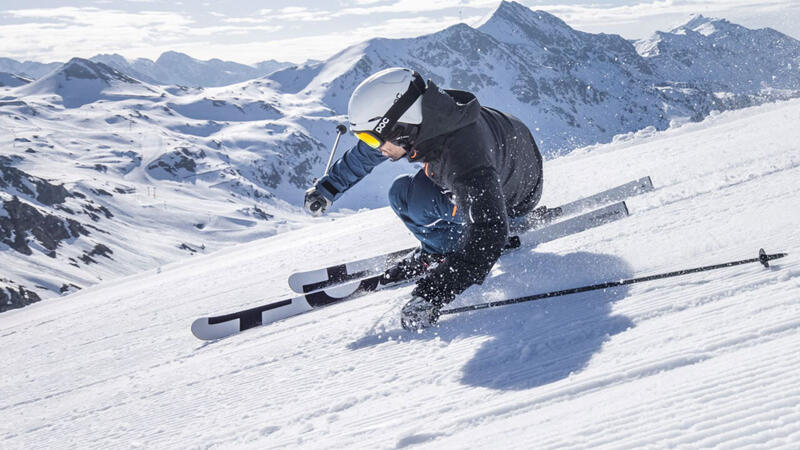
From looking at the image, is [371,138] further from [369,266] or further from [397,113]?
[369,266]

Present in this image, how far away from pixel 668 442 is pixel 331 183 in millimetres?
4210

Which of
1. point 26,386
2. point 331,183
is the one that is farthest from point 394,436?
point 26,386

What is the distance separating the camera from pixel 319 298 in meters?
5.07

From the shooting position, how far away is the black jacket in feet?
10.5

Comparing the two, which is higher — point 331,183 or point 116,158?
point 116,158

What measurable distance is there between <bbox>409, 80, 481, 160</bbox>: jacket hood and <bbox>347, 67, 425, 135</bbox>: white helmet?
0.20 feet

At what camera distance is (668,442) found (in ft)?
5.82

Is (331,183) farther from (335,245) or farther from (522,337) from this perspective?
(335,245)

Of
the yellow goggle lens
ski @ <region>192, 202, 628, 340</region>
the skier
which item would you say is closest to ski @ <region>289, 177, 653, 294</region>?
ski @ <region>192, 202, 628, 340</region>

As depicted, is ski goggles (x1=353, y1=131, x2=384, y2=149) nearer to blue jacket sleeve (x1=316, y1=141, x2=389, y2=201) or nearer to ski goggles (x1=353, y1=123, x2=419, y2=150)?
ski goggles (x1=353, y1=123, x2=419, y2=150)

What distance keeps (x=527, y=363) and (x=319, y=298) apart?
2688 millimetres

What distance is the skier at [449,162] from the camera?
3229 millimetres

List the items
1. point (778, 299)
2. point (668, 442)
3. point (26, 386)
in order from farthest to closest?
point (26, 386)
point (778, 299)
point (668, 442)

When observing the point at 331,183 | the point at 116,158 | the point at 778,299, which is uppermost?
the point at 116,158
